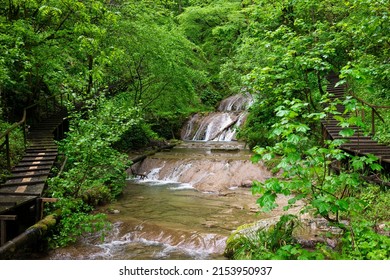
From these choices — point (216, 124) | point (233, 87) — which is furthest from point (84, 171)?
point (216, 124)

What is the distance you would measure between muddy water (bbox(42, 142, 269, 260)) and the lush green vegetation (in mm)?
617

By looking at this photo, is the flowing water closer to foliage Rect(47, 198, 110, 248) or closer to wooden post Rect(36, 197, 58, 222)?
foliage Rect(47, 198, 110, 248)

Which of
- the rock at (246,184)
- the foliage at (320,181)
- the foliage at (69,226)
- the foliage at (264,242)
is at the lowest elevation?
the rock at (246,184)

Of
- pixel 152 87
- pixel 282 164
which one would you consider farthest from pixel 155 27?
pixel 282 164

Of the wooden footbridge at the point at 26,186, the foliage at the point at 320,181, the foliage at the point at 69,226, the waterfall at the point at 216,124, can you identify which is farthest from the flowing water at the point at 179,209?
the waterfall at the point at 216,124

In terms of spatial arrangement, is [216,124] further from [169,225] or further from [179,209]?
[169,225]

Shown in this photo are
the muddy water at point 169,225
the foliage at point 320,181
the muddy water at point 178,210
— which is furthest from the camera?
the muddy water at point 178,210

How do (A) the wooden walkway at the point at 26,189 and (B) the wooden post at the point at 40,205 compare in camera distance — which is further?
(B) the wooden post at the point at 40,205

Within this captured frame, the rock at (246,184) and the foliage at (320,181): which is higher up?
the foliage at (320,181)

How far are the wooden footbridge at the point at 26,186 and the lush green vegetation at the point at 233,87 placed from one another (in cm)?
47

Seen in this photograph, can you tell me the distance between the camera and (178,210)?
929 centimetres

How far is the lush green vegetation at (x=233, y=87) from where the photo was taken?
4.28 metres

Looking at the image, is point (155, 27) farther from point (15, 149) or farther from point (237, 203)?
point (237, 203)

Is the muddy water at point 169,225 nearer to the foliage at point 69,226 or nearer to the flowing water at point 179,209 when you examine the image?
the flowing water at point 179,209
